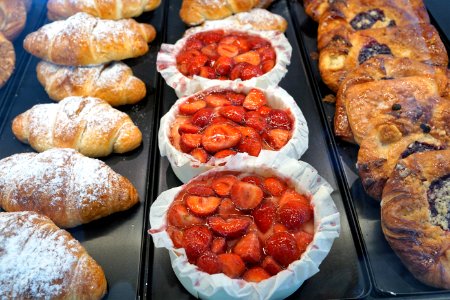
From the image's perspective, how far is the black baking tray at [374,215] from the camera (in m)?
1.86

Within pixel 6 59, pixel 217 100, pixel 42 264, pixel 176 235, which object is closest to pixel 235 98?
pixel 217 100

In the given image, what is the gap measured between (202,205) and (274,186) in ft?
1.05

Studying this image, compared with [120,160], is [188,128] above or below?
above

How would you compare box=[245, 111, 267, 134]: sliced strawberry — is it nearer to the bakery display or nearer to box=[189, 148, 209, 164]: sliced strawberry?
box=[189, 148, 209, 164]: sliced strawberry

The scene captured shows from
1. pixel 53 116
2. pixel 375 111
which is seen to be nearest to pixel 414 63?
pixel 375 111

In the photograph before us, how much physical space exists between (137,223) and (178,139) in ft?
1.46

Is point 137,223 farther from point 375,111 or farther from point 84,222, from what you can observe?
point 375,111

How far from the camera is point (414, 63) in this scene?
250 cm

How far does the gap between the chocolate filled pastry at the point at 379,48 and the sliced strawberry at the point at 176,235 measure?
134cm

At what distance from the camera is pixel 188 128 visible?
2.26 metres

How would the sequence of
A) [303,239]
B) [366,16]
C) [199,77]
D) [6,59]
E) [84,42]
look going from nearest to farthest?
[303,239] → [199,77] → [84,42] → [6,59] → [366,16]

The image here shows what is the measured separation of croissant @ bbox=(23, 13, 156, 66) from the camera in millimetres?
2656

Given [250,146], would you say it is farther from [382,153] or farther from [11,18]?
[11,18]

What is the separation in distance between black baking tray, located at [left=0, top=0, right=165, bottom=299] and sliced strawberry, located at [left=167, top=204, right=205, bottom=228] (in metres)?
0.27
